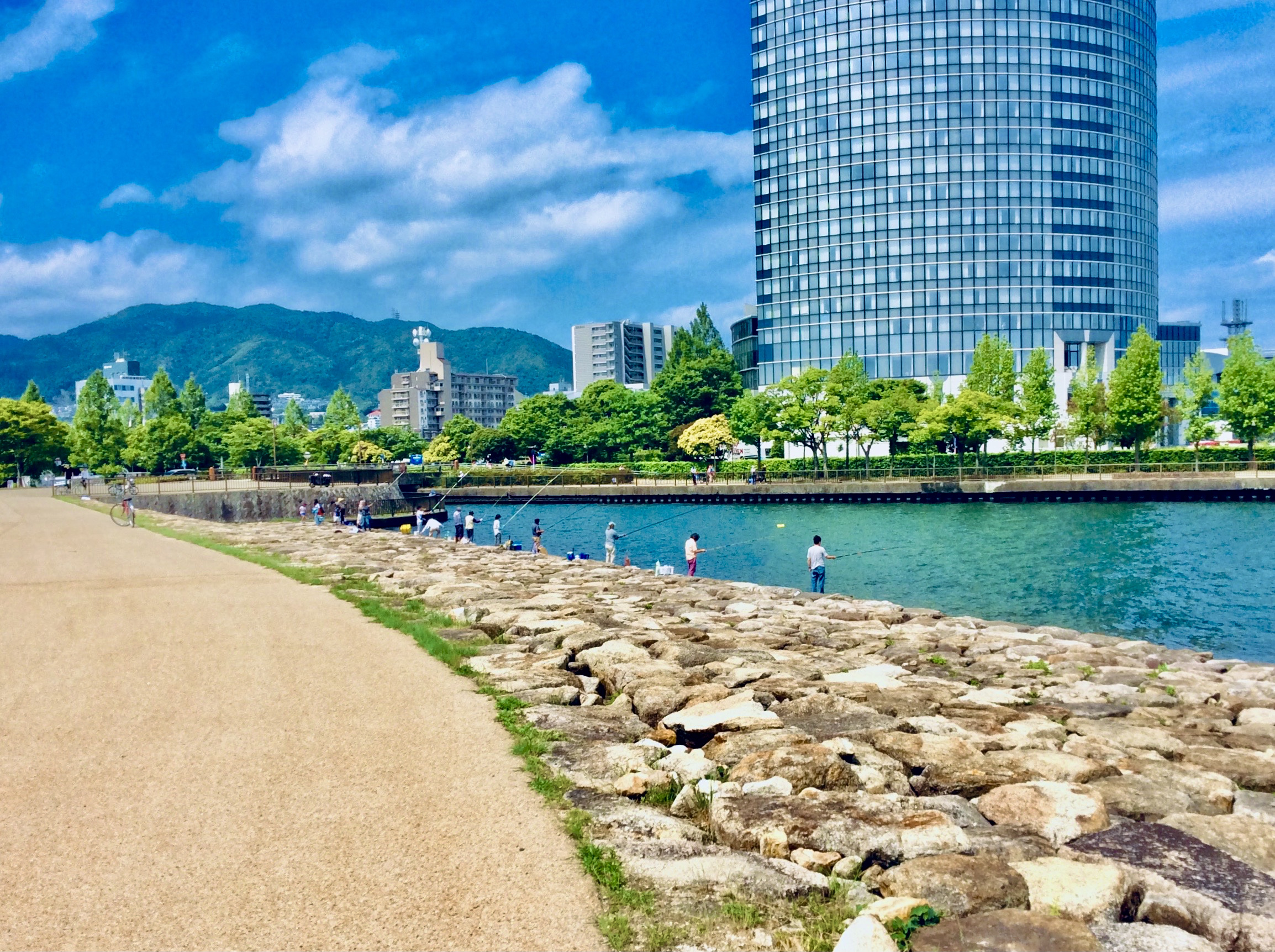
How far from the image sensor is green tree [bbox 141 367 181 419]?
119312mm

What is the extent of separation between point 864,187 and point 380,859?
127654 mm

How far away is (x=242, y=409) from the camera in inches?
5143

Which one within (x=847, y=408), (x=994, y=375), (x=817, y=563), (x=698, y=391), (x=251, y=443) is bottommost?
(x=817, y=563)

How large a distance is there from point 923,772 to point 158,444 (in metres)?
119

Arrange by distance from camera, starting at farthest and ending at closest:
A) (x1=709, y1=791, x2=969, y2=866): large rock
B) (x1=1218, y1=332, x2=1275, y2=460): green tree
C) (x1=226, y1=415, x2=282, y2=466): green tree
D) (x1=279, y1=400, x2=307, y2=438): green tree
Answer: (x1=279, y1=400, x2=307, y2=438): green tree
(x1=226, y1=415, x2=282, y2=466): green tree
(x1=1218, y1=332, x2=1275, y2=460): green tree
(x1=709, y1=791, x2=969, y2=866): large rock

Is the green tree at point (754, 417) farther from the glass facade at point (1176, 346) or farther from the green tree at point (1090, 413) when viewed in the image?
the glass facade at point (1176, 346)

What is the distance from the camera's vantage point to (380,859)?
6879 millimetres

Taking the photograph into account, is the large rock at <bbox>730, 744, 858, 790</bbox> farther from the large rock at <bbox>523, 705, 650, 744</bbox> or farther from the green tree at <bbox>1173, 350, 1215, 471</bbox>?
the green tree at <bbox>1173, 350, 1215, 471</bbox>

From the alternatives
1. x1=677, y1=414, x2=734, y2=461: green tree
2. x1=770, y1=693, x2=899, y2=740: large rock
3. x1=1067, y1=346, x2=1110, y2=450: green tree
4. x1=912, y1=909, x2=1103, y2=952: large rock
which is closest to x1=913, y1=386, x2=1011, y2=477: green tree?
x1=1067, y1=346, x2=1110, y2=450: green tree

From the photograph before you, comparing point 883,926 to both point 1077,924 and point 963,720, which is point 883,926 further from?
point 963,720

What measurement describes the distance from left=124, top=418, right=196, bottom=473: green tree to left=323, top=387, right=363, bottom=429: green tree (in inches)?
1066

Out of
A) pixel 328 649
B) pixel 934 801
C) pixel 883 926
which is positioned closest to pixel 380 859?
pixel 883 926

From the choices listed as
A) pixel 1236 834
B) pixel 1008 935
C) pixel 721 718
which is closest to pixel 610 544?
pixel 721 718

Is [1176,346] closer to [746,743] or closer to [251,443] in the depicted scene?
[251,443]
